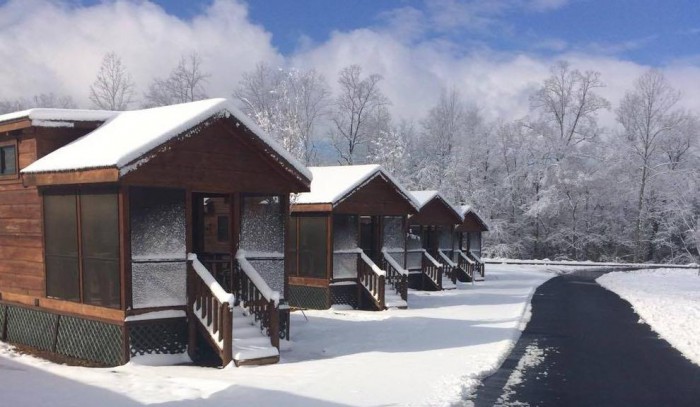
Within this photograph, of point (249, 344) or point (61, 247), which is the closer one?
point (249, 344)

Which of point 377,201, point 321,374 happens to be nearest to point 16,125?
point 321,374

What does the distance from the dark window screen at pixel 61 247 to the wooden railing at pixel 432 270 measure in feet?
50.8

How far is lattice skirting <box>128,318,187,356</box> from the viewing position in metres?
9.70

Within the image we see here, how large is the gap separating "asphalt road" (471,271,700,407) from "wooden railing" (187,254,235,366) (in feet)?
13.8

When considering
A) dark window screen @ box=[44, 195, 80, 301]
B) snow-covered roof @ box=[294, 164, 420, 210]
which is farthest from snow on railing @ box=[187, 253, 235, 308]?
snow-covered roof @ box=[294, 164, 420, 210]

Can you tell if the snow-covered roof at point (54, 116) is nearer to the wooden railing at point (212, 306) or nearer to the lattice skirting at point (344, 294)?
the wooden railing at point (212, 306)

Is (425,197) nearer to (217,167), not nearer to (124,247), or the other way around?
(217,167)

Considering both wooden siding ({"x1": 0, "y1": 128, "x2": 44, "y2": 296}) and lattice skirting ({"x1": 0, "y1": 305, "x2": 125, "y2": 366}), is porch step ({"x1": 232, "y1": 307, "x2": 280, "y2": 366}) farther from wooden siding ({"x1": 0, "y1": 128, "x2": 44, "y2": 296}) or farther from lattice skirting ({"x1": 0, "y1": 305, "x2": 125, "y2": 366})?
wooden siding ({"x1": 0, "y1": 128, "x2": 44, "y2": 296})

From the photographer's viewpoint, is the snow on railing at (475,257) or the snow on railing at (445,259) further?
the snow on railing at (475,257)

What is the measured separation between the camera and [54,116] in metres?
11.2

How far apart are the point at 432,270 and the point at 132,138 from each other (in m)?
16.2

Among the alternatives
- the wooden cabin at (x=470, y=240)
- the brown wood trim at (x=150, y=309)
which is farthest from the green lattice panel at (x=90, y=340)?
the wooden cabin at (x=470, y=240)

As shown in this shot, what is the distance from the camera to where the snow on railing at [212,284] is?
9484 mm

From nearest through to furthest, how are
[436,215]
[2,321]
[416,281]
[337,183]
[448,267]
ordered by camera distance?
[2,321] < [337,183] < [416,281] < [436,215] < [448,267]
